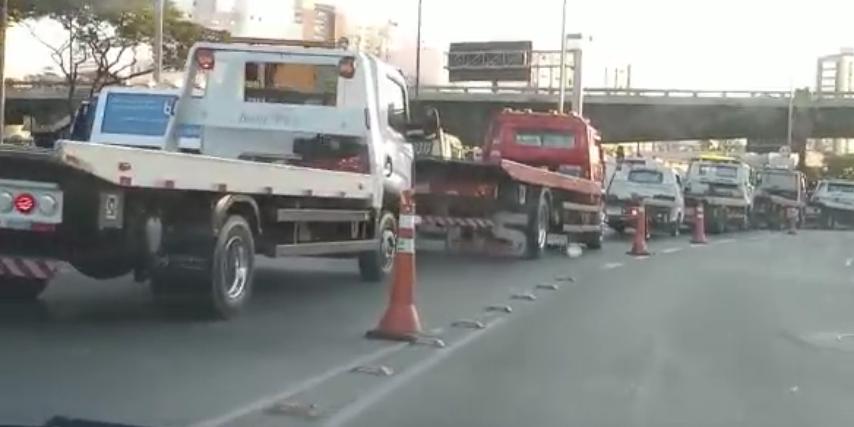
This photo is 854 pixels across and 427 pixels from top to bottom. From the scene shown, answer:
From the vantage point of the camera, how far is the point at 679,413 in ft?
26.3

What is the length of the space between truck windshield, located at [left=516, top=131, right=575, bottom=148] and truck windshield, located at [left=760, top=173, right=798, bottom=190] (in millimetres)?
22873

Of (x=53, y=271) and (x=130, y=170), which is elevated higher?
(x=130, y=170)

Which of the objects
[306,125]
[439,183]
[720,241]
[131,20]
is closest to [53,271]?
[306,125]

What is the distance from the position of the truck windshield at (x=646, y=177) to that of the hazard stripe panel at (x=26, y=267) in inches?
965

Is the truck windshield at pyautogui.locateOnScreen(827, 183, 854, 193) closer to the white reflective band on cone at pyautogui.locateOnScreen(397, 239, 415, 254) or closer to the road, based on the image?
the road

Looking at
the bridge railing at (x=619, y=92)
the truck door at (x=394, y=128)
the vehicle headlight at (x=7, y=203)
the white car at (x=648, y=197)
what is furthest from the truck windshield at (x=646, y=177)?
the bridge railing at (x=619, y=92)

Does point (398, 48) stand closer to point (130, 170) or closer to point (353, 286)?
point (353, 286)

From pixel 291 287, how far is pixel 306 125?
1.86 metres

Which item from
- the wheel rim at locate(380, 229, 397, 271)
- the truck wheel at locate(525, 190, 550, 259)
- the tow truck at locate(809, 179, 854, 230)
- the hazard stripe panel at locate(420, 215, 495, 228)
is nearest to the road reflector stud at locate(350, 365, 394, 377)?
the wheel rim at locate(380, 229, 397, 271)

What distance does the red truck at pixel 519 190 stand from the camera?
66.4 feet

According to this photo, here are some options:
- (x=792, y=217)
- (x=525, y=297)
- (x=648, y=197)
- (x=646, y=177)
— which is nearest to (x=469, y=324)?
(x=525, y=297)

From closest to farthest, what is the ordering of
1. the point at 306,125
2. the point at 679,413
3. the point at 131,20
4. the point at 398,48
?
the point at 679,413
the point at 306,125
the point at 131,20
the point at 398,48

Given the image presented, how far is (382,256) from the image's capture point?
15523 millimetres

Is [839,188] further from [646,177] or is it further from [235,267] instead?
[235,267]
